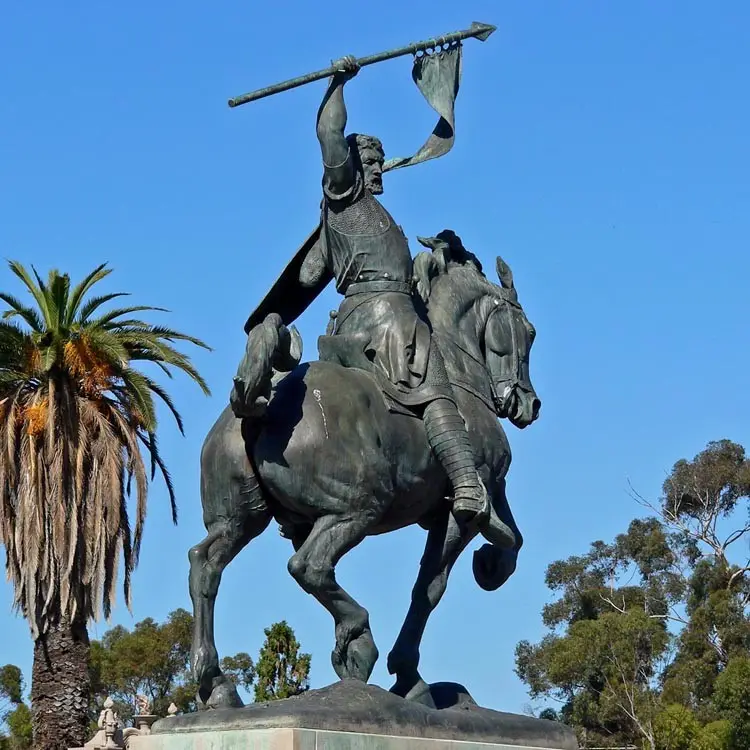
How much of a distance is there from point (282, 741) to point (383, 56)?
4.11 m

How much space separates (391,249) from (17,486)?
52.5 feet

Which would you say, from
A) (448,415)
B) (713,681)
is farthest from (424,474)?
(713,681)

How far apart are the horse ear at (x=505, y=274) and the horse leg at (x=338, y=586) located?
82.6 inches

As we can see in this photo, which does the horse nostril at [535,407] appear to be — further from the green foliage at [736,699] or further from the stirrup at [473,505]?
the green foliage at [736,699]

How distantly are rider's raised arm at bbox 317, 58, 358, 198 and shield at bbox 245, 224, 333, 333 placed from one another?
0.58m

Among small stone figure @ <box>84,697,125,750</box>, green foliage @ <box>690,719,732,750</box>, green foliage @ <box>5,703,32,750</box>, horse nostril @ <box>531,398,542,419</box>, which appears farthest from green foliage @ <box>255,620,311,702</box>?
green foliage @ <box>5,703,32,750</box>

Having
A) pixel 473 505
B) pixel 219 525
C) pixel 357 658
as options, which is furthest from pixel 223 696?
pixel 473 505

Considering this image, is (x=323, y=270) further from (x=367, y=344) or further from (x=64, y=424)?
(x=64, y=424)

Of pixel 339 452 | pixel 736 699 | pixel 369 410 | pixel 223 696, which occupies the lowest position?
pixel 223 696

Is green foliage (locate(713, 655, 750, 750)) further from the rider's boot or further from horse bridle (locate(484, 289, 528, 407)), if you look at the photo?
the rider's boot

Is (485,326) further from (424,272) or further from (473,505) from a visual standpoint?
(473,505)

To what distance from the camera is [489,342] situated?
8.56 meters

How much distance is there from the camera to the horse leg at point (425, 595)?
801 cm

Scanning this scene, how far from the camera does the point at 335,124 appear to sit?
8.04 metres
